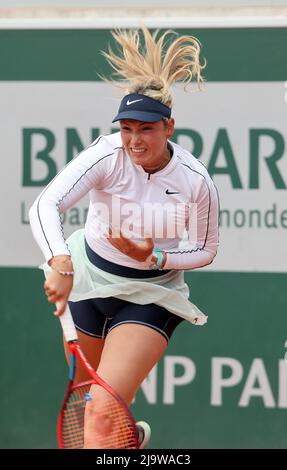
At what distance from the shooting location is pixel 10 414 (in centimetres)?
594

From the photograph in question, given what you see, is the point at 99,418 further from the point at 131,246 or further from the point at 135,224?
the point at 135,224

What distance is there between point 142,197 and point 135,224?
0.12m

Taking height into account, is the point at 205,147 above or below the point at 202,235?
above

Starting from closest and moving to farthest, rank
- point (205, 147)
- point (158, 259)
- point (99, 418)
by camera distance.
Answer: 1. point (99, 418)
2. point (158, 259)
3. point (205, 147)

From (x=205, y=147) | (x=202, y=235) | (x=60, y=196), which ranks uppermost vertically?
(x=205, y=147)

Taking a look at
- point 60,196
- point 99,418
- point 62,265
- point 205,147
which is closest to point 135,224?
point 60,196

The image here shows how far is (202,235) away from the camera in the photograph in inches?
178

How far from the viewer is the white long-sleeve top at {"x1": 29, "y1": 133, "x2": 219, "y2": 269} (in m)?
4.23

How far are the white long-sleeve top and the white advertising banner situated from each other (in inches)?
48.6

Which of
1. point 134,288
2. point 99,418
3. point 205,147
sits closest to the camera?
point 99,418

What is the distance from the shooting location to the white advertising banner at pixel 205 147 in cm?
571

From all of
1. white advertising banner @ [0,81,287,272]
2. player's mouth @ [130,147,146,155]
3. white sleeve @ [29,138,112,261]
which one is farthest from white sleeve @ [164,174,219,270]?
white advertising banner @ [0,81,287,272]

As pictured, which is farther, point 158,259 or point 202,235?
point 202,235

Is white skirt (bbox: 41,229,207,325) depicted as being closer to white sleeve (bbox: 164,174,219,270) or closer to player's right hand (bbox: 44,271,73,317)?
white sleeve (bbox: 164,174,219,270)
